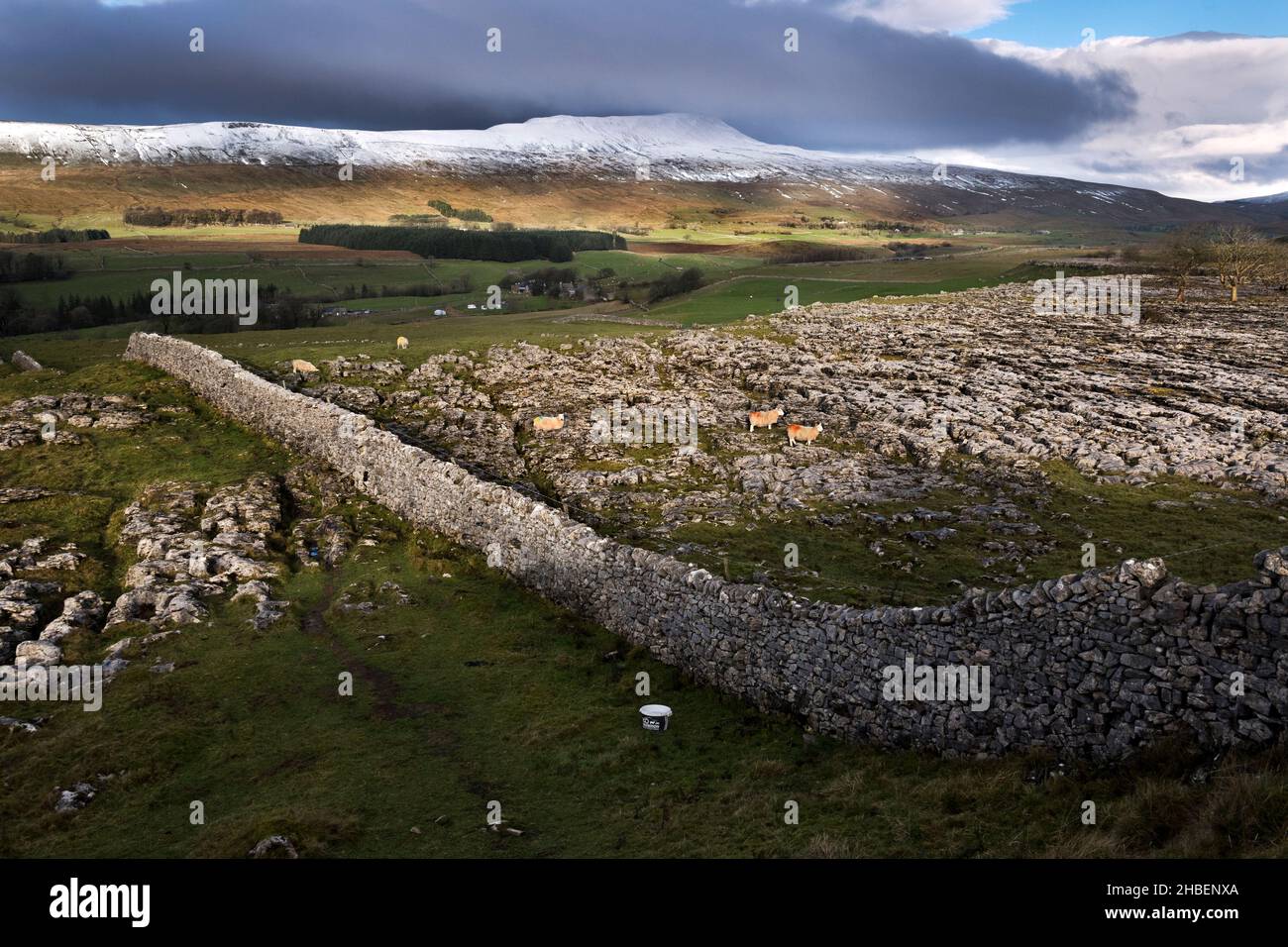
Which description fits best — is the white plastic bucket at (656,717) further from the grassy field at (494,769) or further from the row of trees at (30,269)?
the row of trees at (30,269)

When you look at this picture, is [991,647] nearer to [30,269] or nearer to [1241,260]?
[1241,260]

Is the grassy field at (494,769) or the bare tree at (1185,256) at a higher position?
the bare tree at (1185,256)

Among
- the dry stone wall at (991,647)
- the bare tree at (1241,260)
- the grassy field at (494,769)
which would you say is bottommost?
the grassy field at (494,769)

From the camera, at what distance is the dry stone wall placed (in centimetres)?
1003

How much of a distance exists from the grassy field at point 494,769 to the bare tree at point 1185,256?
6597 cm

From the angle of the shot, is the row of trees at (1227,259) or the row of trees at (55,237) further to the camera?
the row of trees at (55,237)

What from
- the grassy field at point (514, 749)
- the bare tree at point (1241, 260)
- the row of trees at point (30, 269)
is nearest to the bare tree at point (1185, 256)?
the bare tree at point (1241, 260)

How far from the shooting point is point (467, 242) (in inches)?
6230

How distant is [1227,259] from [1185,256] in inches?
219

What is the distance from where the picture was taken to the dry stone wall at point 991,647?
10031 millimetres

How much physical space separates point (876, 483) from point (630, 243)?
16304cm
